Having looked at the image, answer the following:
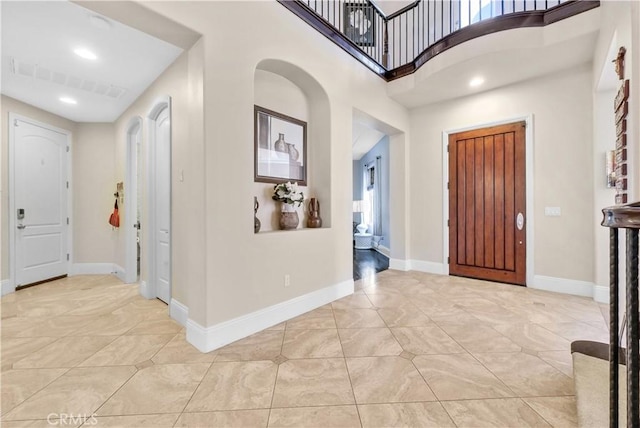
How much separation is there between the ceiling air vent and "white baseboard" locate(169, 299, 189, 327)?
9.12ft

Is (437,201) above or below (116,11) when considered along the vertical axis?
below

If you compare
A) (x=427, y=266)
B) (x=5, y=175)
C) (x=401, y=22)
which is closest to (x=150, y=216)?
(x=5, y=175)

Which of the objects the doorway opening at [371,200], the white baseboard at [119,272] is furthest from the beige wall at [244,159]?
the white baseboard at [119,272]

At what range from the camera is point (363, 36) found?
5.08 meters

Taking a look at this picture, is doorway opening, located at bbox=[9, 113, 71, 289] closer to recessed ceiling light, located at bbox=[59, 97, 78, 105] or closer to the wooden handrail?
recessed ceiling light, located at bbox=[59, 97, 78, 105]

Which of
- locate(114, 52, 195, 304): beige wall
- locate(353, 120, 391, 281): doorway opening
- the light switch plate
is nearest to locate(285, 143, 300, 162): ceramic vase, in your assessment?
locate(114, 52, 195, 304): beige wall

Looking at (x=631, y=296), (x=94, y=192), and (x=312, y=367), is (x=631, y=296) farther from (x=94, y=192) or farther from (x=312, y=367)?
(x=94, y=192)

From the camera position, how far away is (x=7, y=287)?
11.8 ft

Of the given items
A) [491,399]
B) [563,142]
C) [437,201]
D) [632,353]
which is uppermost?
[563,142]

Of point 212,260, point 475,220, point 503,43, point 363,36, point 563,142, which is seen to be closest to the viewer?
point 212,260

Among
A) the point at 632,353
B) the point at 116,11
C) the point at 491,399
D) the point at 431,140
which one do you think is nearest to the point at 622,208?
the point at 632,353

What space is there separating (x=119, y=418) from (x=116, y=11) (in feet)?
8.34

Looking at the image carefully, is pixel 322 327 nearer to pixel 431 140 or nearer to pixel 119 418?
pixel 119 418

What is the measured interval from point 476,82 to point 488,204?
5.93 ft
